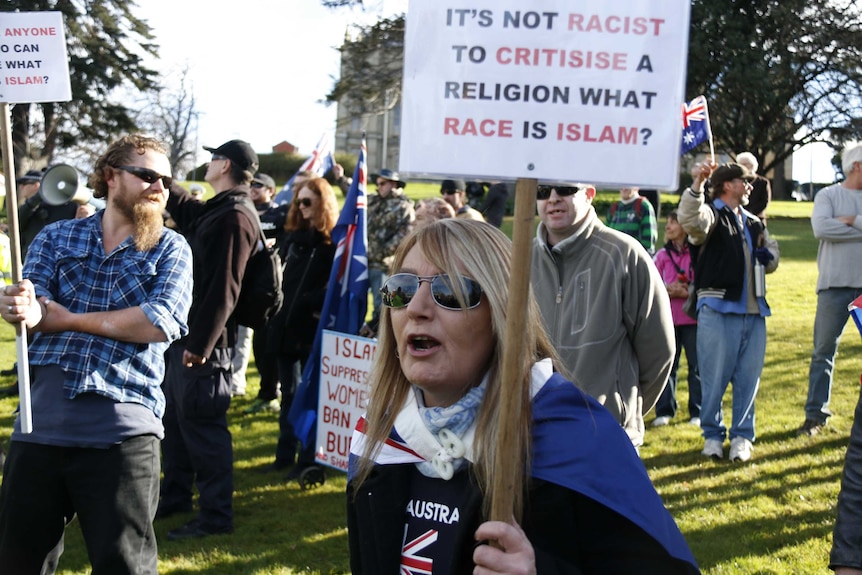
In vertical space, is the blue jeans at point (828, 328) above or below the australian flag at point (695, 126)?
below

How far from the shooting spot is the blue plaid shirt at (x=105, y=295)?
3631mm

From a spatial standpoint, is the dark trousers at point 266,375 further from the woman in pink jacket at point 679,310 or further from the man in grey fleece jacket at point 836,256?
the man in grey fleece jacket at point 836,256

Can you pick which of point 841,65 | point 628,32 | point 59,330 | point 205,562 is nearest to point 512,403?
point 628,32

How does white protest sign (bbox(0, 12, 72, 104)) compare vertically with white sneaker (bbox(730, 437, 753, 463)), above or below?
above

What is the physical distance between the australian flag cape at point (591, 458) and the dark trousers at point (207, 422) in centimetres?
370

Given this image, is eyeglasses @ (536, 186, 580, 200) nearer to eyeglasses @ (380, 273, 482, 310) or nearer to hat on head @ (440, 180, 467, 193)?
eyeglasses @ (380, 273, 482, 310)

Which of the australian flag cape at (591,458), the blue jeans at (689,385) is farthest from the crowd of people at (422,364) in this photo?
the blue jeans at (689,385)

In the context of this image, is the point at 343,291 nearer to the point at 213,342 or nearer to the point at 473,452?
the point at 213,342

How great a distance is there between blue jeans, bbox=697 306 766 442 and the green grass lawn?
0.34 m

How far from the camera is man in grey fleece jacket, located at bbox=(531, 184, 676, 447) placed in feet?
13.9

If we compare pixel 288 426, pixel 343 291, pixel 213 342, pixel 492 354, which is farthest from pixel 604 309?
pixel 288 426

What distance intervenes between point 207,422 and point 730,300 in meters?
3.85

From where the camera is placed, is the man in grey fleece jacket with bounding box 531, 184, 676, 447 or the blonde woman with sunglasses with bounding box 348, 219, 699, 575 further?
the man in grey fleece jacket with bounding box 531, 184, 676, 447

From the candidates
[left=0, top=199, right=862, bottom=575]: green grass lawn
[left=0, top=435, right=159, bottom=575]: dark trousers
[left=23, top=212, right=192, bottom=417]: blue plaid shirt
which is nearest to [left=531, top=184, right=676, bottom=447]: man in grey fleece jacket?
[left=0, top=199, right=862, bottom=575]: green grass lawn
